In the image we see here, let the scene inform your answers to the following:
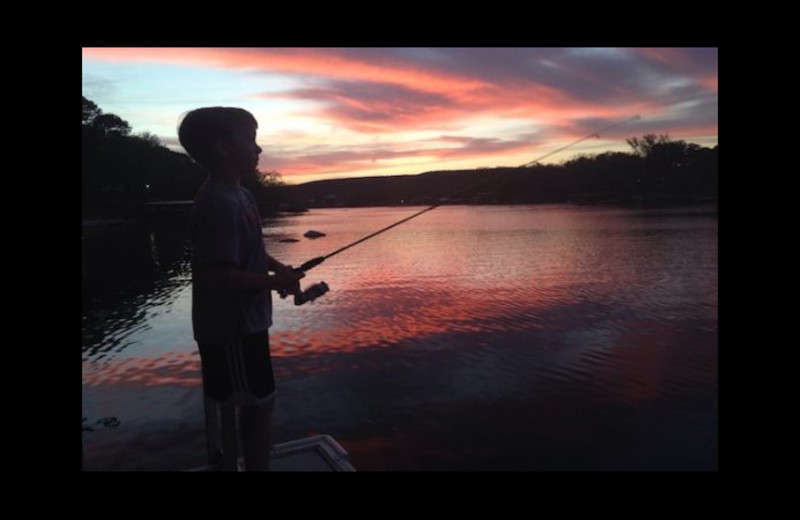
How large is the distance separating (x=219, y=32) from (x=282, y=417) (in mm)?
5330

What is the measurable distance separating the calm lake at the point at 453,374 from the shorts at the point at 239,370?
3.25 meters

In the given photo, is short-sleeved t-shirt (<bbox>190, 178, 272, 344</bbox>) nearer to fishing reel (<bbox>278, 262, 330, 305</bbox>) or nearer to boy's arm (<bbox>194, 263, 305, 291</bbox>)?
boy's arm (<bbox>194, 263, 305, 291</bbox>)

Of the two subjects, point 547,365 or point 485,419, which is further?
point 547,365

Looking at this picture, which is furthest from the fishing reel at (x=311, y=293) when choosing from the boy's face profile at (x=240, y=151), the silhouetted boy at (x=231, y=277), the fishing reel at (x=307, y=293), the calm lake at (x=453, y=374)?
the calm lake at (x=453, y=374)

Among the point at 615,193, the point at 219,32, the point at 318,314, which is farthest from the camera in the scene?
the point at 615,193

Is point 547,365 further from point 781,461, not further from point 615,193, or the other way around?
point 615,193

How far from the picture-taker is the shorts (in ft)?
9.72

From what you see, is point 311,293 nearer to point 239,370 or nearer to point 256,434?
point 239,370

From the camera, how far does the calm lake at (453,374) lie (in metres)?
6.30

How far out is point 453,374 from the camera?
9062mm

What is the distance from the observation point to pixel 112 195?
8162 centimetres

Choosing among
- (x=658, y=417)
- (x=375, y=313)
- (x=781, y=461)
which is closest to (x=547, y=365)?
(x=658, y=417)

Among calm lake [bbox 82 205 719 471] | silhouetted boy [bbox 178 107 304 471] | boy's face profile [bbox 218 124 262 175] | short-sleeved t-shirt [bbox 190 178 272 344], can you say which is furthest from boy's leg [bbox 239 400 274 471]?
calm lake [bbox 82 205 719 471]

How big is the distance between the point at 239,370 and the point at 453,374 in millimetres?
6526
